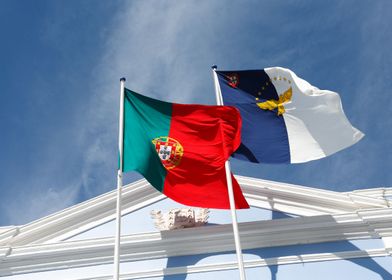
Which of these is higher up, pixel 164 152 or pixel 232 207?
pixel 164 152

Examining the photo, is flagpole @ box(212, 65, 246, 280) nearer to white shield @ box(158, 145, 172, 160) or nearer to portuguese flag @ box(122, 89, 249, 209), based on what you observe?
portuguese flag @ box(122, 89, 249, 209)

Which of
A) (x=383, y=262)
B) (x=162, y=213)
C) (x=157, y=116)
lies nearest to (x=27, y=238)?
(x=162, y=213)

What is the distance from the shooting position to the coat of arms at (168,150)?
8.22 meters

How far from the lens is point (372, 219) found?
8266 mm

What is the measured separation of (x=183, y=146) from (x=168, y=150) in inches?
10.5

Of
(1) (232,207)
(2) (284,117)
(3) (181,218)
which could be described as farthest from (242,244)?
(2) (284,117)

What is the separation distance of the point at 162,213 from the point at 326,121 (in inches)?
130

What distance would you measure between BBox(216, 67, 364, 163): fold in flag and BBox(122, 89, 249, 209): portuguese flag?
419 millimetres

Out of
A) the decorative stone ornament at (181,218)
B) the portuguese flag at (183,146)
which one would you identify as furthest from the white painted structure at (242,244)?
the portuguese flag at (183,146)

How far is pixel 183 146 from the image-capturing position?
8398 millimetres

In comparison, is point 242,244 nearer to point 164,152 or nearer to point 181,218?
point 181,218

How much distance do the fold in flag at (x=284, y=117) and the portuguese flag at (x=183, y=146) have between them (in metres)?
0.42

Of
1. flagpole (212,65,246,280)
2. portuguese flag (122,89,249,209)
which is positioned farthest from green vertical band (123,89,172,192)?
flagpole (212,65,246,280)

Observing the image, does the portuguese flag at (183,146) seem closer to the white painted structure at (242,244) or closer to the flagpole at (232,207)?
the flagpole at (232,207)
